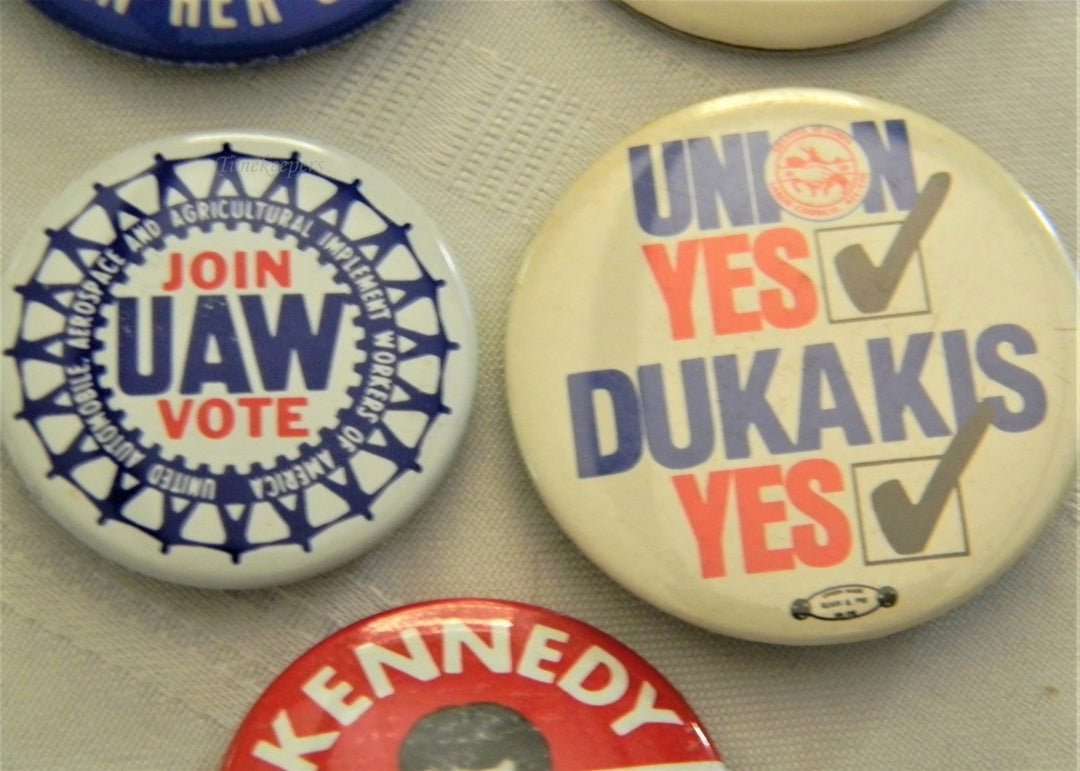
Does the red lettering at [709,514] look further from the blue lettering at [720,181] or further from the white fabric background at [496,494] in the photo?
the blue lettering at [720,181]

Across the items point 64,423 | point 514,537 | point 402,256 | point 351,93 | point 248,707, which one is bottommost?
point 248,707

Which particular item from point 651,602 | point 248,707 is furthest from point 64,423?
point 651,602

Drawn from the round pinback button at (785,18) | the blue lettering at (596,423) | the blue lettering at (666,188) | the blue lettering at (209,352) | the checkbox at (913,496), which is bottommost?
the checkbox at (913,496)

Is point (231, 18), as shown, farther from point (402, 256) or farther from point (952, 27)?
point (952, 27)

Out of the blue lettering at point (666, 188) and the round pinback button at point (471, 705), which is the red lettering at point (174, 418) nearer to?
the round pinback button at point (471, 705)

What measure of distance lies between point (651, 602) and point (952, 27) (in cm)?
55

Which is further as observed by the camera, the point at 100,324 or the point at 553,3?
the point at 553,3

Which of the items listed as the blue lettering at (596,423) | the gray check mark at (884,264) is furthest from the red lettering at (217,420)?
the gray check mark at (884,264)

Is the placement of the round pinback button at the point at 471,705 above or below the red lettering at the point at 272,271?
below

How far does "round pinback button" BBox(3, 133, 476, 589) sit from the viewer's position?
2.73 feet

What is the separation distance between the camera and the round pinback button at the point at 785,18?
0.91m

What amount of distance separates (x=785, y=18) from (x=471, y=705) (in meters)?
0.59

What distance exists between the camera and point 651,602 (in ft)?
2.74

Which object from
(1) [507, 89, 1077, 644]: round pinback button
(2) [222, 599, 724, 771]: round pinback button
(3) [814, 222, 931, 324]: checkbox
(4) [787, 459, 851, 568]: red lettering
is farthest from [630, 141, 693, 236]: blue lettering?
(2) [222, 599, 724, 771]: round pinback button
